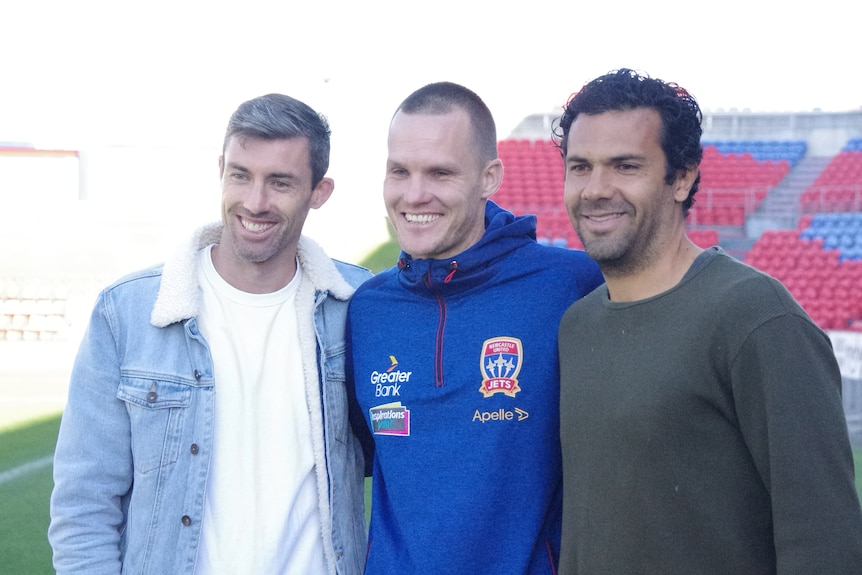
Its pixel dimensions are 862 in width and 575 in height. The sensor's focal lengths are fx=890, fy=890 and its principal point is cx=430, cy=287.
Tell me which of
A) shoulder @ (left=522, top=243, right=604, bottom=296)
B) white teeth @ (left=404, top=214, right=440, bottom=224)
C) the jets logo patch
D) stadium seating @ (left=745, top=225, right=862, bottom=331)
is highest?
white teeth @ (left=404, top=214, right=440, bottom=224)

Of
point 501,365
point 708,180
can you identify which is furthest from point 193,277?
point 708,180

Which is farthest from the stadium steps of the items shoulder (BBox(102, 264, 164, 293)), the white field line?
shoulder (BBox(102, 264, 164, 293))

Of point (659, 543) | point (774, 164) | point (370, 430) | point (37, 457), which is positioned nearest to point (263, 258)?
point (370, 430)

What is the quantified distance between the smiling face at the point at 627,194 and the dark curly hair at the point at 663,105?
0.02 metres

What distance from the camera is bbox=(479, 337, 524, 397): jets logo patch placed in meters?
2.50

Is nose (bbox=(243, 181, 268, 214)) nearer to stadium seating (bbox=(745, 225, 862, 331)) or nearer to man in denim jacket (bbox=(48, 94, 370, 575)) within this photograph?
man in denim jacket (bbox=(48, 94, 370, 575))

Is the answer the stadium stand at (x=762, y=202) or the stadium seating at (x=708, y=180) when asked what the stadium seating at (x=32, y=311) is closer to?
the stadium stand at (x=762, y=202)

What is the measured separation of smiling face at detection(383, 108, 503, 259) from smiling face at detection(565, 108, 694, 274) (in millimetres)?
504

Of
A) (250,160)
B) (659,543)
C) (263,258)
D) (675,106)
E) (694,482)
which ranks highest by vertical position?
(675,106)

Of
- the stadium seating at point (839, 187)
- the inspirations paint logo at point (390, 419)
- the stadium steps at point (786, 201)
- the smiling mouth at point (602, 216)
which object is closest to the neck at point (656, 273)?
the smiling mouth at point (602, 216)

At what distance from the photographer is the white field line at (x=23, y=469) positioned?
734 cm

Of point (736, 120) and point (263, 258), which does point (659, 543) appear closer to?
point (263, 258)

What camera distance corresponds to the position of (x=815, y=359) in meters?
1.83

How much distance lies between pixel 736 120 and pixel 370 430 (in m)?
23.9
